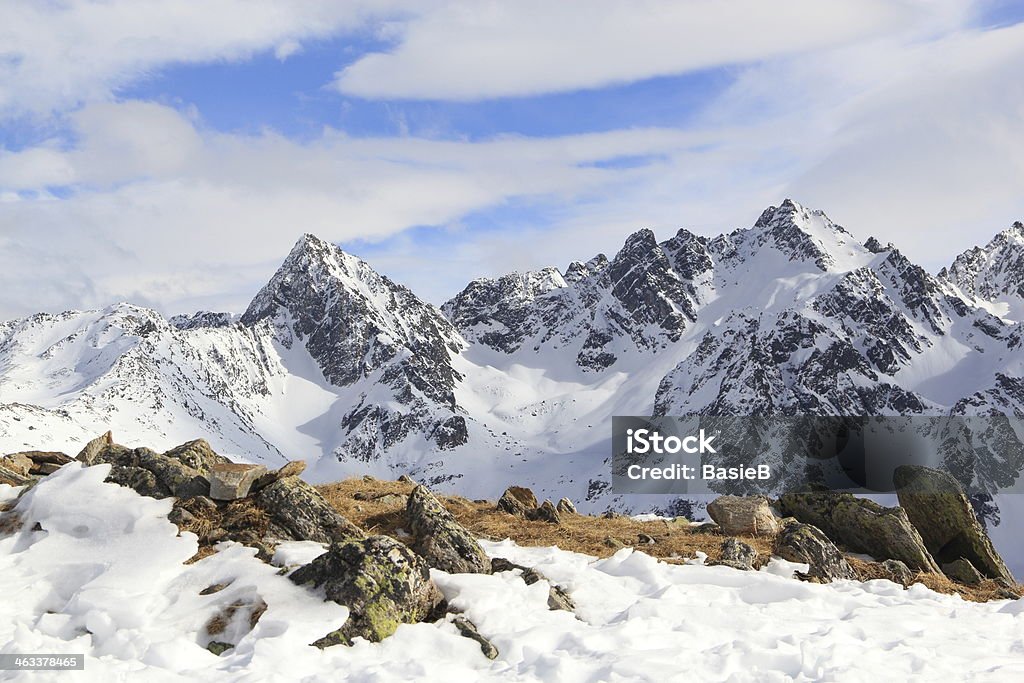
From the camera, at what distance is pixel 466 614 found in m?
13.2

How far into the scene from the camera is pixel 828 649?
41.7 ft

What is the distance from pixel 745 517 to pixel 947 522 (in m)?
7.05

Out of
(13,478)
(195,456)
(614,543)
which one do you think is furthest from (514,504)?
(13,478)

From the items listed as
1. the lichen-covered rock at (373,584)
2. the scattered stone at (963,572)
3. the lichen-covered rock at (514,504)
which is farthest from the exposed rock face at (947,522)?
the lichen-covered rock at (373,584)

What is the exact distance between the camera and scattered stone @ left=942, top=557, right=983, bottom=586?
21.0 meters

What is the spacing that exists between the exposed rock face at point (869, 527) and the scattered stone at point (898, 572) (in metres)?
1.69

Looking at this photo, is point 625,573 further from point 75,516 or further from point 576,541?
point 75,516

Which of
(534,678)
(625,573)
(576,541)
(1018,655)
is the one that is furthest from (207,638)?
(1018,655)

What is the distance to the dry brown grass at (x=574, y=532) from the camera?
18469 millimetres

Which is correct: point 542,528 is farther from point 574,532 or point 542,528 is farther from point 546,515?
point 546,515

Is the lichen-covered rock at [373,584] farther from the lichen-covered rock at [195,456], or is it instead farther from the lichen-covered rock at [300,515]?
the lichen-covered rock at [195,456]

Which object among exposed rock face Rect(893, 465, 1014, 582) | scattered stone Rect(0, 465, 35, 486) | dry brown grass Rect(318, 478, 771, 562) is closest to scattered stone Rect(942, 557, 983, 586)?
exposed rock face Rect(893, 465, 1014, 582)

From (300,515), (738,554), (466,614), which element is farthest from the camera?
(738,554)

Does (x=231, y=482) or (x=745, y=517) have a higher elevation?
(x=231, y=482)
